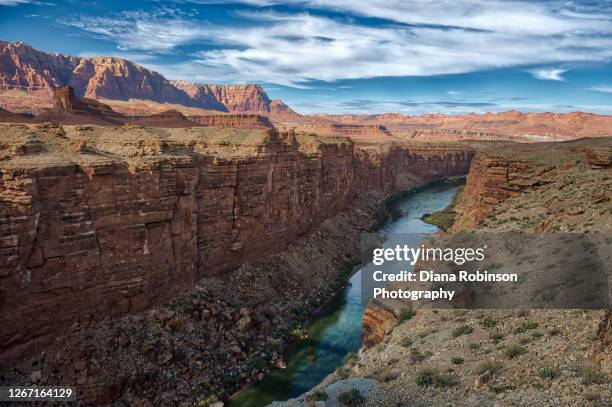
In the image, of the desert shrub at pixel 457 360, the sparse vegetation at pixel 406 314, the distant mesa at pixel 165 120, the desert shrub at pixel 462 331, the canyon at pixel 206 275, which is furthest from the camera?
the distant mesa at pixel 165 120

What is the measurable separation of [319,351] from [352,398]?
1727 centimetres

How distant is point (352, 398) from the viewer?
13062 millimetres

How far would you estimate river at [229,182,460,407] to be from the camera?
82.1 ft

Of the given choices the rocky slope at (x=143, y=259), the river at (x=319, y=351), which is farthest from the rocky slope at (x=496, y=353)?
the rocky slope at (x=143, y=259)

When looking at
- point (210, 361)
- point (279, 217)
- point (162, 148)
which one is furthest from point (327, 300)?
point (162, 148)

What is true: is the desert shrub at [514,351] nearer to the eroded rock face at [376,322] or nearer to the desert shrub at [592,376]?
the desert shrub at [592,376]

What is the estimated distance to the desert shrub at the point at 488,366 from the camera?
1263 centimetres

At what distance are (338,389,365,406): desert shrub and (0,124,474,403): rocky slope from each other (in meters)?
13.0

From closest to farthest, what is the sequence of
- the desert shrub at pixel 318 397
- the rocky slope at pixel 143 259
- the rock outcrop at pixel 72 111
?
the desert shrub at pixel 318 397 < the rocky slope at pixel 143 259 < the rock outcrop at pixel 72 111

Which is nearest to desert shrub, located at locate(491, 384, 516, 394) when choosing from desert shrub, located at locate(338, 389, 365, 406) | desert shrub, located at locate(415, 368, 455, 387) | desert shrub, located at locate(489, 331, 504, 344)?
desert shrub, located at locate(415, 368, 455, 387)

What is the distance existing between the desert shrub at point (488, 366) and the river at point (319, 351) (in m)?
14.2

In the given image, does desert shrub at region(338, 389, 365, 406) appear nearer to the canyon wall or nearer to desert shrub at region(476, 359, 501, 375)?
desert shrub at region(476, 359, 501, 375)

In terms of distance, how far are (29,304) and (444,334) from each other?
755 inches

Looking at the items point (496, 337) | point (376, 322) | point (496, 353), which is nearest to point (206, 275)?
point (376, 322)
